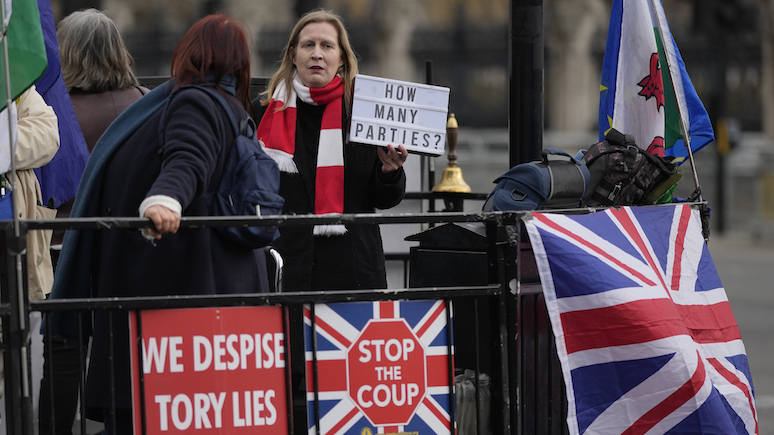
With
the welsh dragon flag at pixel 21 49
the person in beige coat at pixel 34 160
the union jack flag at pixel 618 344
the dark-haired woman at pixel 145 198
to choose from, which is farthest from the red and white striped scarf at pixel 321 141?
the welsh dragon flag at pixel 21 49

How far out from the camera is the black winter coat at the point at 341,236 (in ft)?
14.0

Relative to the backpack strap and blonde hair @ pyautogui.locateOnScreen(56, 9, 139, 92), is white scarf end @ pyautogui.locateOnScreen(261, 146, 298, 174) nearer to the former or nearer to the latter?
the backpack strap

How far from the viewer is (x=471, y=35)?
30688 mm

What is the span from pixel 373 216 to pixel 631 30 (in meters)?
2.04

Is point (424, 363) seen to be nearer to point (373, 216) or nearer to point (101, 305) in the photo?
point (373, 216)

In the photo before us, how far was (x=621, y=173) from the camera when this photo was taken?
4.10 metres

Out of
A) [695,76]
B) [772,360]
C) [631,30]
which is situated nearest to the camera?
[631,30]

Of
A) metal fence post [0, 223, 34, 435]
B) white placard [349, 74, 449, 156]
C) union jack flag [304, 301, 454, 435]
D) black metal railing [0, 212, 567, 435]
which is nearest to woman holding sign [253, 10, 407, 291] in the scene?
white placard [349, 74, 449, 156]

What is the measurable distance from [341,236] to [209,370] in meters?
1.13

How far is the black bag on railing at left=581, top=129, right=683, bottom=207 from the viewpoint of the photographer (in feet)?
13.4

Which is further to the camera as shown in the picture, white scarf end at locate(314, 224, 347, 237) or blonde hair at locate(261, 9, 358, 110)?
blonde hair at locate(261, 9, 358, 110)

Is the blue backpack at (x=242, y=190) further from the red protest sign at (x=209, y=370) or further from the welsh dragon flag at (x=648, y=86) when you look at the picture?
the welsh dragon flag at (x=648, y=86)

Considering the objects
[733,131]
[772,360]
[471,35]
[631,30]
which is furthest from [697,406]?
[471,35]

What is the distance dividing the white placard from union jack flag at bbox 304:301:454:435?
0.83 meters
